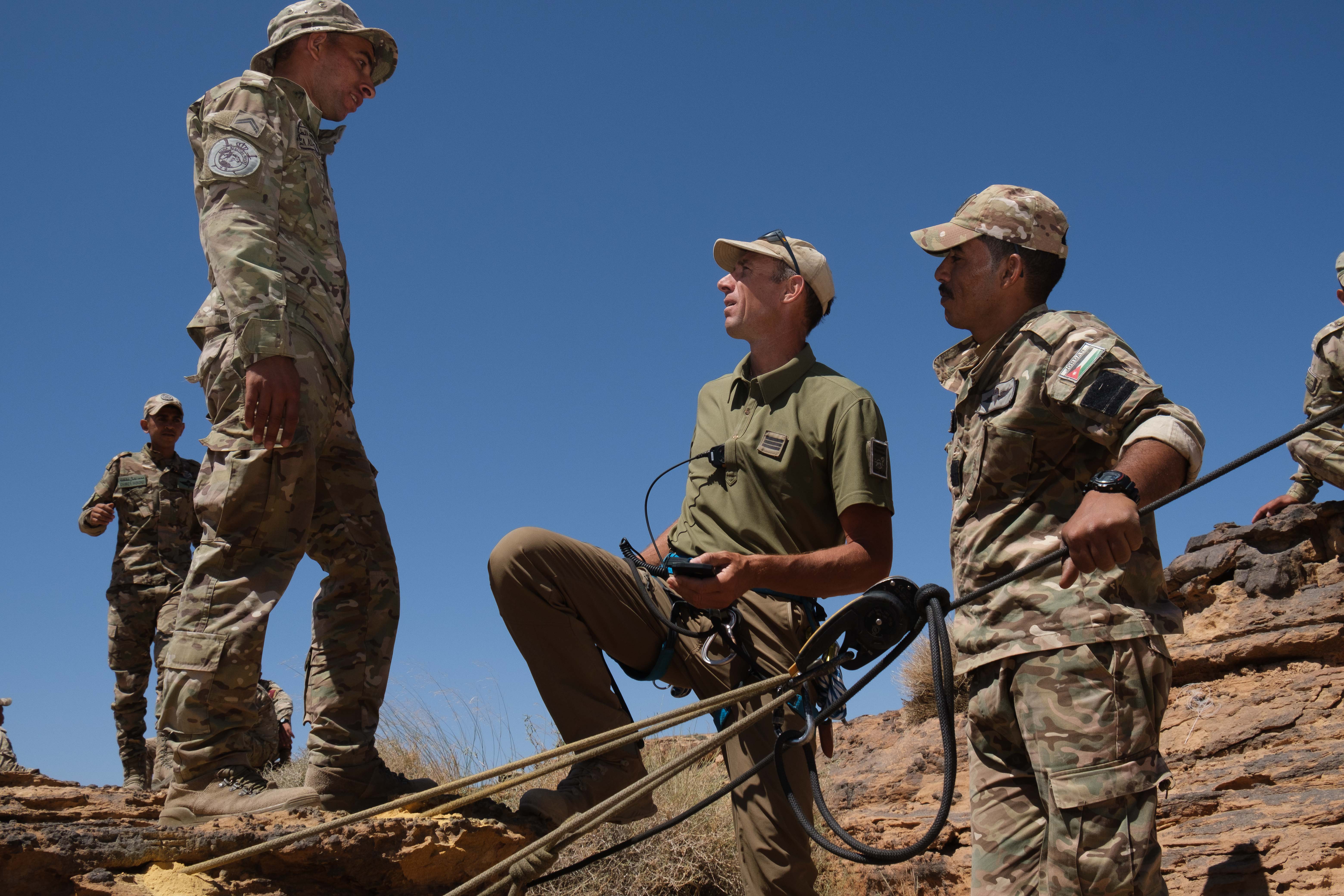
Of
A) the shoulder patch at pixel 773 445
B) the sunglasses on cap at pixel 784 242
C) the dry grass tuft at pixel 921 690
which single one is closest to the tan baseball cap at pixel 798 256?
the sunglasses on cap at pixel 784 242

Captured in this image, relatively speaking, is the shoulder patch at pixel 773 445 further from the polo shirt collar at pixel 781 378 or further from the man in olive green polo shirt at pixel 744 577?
the polo shirt collar at pixel 781 378

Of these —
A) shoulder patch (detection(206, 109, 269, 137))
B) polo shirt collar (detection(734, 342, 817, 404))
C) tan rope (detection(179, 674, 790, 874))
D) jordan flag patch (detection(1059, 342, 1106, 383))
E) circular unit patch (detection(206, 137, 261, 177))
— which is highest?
shoulder patch (detection(206, 109, 269, 137))

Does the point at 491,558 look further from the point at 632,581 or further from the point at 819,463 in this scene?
the point at 819,463

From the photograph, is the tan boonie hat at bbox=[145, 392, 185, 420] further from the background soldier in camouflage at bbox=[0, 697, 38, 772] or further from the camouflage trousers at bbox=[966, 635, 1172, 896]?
the camouflage trousers at bbox=[966, 635, 1172, 896]

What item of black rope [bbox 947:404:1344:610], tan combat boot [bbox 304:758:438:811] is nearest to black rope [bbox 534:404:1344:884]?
black rope [bbox 947:404:1344:610]

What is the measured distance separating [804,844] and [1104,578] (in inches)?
50.9

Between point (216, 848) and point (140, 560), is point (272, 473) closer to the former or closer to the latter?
point (216, 848)

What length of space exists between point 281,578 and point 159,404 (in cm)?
706

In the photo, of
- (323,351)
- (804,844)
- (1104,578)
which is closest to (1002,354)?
(1104,578)

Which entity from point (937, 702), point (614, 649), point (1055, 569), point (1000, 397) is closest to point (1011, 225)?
point (1000, 397)

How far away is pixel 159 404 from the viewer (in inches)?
374

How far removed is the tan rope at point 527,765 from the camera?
273 centimetres

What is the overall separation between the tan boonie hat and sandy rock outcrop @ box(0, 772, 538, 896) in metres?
6.64

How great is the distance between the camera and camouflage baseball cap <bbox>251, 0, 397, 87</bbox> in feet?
13.0
